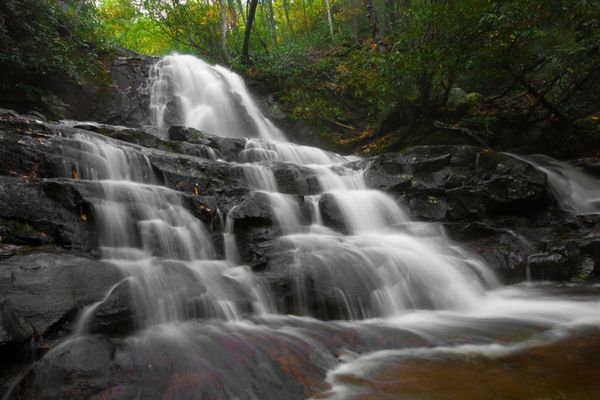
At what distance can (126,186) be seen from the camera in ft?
16.3

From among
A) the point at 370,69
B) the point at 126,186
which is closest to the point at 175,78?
the point at 370,69

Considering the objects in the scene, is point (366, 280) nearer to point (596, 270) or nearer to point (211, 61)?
point (596, 270)

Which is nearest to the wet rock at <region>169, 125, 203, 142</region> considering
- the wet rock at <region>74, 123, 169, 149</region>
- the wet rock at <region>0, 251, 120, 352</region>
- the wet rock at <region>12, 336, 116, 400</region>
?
the wet rock at <region>74, 123, 169, 149</region>

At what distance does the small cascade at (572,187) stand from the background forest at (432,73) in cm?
133

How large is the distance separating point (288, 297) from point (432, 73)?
698 centimetres

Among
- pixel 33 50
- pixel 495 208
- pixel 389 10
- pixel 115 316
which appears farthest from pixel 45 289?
pixel 389 10

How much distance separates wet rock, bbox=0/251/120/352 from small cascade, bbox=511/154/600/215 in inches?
312

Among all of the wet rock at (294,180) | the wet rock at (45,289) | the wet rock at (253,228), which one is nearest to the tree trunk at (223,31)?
the wet rock at (294,180)

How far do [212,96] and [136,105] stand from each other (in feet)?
8.35

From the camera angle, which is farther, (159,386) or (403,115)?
(403,115)

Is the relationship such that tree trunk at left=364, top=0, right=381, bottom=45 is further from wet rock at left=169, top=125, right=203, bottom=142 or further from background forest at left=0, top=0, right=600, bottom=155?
wet rock at left=169, top=125, right=203, bottom=142

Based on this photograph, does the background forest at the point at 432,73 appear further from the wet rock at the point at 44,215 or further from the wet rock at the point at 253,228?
the wet rock at the point at 44,215

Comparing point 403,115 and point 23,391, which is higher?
point 403,115

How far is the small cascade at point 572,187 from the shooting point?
289 inches
